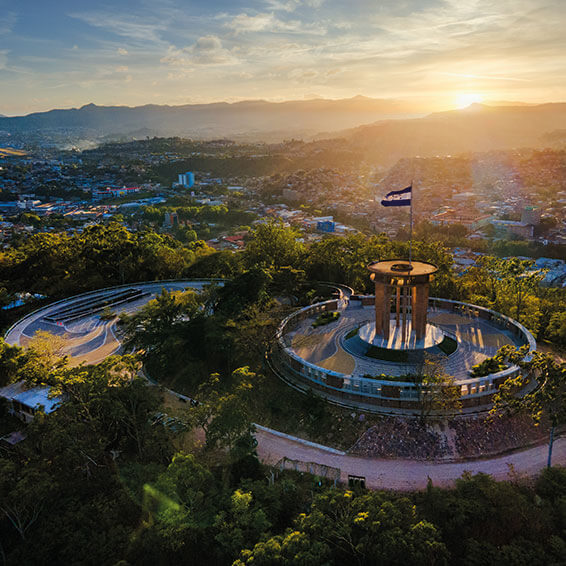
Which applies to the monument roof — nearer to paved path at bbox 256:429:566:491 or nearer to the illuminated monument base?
the illuminated monument base

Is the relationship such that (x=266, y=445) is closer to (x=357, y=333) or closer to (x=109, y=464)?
(x=109, y=464)

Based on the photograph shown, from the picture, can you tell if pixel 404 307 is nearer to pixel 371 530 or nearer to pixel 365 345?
pixel 365 345

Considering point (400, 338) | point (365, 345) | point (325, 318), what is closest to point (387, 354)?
point (365, 345)

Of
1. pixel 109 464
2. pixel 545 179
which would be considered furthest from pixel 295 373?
pixel 545 179

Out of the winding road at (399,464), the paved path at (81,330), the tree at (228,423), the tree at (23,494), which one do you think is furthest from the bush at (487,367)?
the paved path at (81,330)

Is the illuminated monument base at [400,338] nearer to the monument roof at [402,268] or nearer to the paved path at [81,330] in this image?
the monument roof at [402,268]

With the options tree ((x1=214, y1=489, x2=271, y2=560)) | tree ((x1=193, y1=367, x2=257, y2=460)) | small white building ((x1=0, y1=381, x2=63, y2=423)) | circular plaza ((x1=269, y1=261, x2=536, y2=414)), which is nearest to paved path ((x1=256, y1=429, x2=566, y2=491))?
tree ((x1=193, y1=367, x2=257, y2=460))
